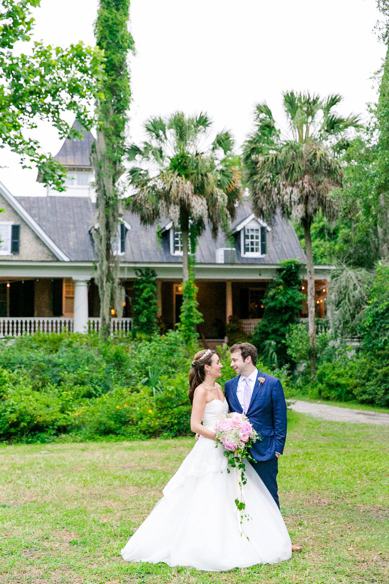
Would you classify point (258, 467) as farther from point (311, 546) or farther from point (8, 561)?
point (8, 561)

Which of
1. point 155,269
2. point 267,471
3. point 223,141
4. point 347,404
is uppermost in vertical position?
point 223,141

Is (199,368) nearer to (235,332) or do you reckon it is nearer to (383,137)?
(383,137)

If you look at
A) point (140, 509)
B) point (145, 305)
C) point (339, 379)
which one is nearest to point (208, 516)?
point (140, 509)

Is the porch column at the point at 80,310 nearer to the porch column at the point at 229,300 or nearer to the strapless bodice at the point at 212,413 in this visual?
the porch column at the point at 229,300

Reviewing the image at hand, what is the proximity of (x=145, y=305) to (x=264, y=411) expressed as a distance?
20.2m

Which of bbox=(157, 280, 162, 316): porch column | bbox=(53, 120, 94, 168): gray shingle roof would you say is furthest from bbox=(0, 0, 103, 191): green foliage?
bbox=(53, 120, 94, 168): gray shingle roof

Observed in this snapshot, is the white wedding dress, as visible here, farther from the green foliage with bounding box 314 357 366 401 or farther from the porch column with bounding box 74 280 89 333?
the porch column with bounding box 74 280 89 333

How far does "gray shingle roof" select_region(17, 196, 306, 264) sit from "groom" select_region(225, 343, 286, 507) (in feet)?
70.0

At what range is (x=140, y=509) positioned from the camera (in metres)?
6.90

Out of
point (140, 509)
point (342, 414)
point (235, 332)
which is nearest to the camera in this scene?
point (140, 509)

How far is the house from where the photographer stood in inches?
991

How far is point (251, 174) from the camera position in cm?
2259

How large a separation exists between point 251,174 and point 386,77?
966 cm

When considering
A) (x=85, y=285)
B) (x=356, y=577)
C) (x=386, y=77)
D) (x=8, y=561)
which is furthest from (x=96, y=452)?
(x=85, y=285)
